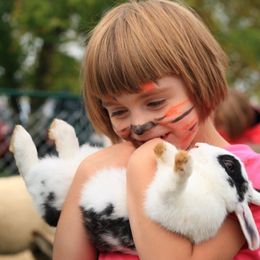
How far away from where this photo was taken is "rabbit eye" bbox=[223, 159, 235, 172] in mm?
1271

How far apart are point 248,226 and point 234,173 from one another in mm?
115

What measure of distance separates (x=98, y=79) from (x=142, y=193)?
32 cm

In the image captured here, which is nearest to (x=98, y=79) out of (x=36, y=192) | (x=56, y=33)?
(x=36, y=192)

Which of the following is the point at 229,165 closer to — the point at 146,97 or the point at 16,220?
the point at 146,97

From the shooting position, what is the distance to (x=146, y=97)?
139cm

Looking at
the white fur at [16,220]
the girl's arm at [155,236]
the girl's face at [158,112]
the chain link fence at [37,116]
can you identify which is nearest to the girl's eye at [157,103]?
the girl's face at [158,112]

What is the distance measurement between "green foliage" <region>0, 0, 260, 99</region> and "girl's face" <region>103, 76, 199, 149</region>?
14.1 feet

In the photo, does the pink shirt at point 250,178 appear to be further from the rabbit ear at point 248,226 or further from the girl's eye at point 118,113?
the girl's eye at point 118,113

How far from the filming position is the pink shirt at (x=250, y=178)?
1.35 meters

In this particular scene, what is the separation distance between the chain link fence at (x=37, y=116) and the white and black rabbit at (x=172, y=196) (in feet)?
7.95

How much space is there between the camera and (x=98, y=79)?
1445 mm

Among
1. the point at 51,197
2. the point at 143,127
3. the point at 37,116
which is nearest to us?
the point at 143,127

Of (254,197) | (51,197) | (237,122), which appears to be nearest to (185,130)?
(254,197)

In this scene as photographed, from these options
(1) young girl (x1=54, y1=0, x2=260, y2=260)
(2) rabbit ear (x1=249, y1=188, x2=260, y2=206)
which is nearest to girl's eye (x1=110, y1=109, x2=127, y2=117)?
(1) young girl (x1=54, y1=0, x2=260, y2=260)
